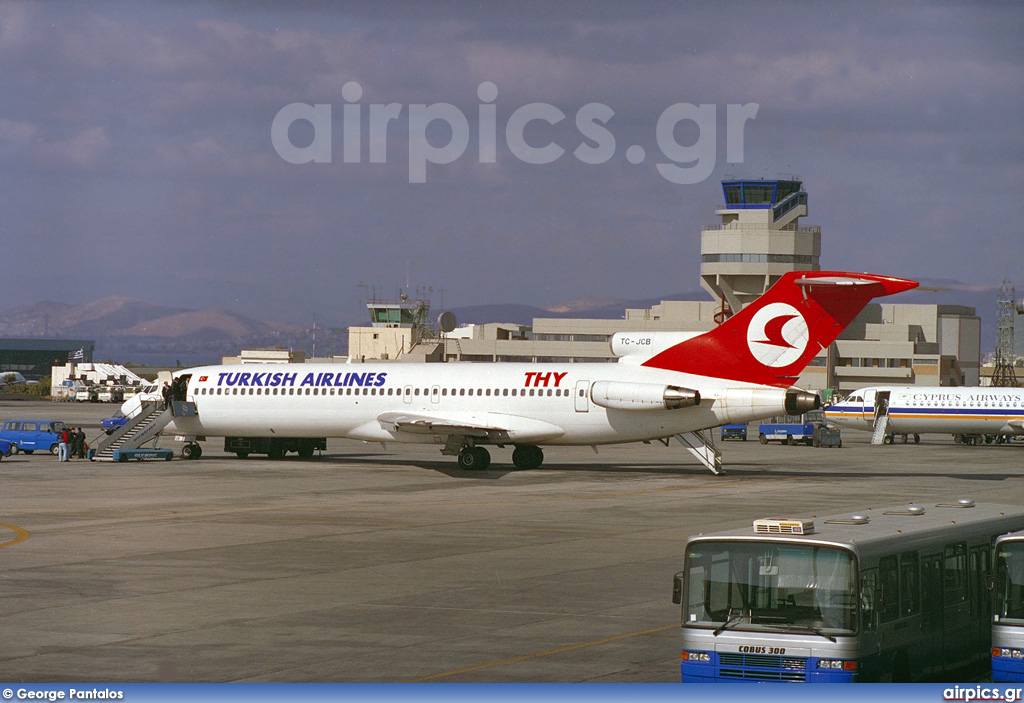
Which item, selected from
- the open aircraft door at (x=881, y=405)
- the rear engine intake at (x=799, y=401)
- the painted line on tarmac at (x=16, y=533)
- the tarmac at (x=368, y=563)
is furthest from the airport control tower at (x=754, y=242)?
the painted line on tarmac at (x=16, y=533)

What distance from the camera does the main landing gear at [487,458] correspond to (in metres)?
49.6

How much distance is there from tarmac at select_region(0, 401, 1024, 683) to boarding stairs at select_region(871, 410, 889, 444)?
96.9 feet

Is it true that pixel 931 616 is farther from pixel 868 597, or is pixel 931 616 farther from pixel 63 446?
pixel 63 446

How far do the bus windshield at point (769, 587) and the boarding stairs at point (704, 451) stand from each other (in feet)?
114

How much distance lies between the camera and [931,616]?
48.0ft

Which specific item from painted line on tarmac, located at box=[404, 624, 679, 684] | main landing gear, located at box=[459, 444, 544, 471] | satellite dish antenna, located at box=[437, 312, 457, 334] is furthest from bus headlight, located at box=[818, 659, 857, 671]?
satellite dish antenna, located at box=[437, 312, 457, 334]

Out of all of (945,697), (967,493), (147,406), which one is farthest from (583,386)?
(945,697)

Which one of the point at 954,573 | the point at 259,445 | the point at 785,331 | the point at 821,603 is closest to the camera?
the point at 821,603

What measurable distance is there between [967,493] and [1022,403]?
138ft

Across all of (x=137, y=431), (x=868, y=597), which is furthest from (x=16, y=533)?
(x=137, y=431)

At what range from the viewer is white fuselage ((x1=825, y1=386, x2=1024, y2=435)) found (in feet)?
262

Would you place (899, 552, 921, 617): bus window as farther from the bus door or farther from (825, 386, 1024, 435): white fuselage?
(825, 386, 1024, 435): white fuselage

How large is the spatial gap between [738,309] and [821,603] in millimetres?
131525

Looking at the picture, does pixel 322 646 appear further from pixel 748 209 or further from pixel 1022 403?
pixel 748 209
